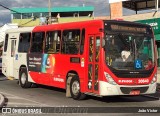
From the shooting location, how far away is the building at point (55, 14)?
8650 centimetres

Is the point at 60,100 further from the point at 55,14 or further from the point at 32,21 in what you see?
the point at 55,14

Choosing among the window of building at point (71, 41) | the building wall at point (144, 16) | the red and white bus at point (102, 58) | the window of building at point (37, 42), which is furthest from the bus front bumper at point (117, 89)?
the building wall at point (144, 16)

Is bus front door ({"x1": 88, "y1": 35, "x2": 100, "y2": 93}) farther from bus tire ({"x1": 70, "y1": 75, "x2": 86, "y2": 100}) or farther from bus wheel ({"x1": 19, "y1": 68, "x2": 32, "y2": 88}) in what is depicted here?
bus wheel ({"x1": 19, "y1": 68, "x2": 32, "y2": 88})

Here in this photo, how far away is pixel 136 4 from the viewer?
1576 inches

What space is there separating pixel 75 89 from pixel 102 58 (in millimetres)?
2154

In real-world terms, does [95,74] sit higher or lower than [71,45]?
lower

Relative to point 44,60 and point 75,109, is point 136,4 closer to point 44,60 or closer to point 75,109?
point 44,60

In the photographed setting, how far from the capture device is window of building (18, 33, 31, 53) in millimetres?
19589

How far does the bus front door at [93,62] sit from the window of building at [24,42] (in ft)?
18.8

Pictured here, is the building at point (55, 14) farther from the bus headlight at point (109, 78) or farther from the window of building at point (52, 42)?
the bus headlight at point (109, 78)

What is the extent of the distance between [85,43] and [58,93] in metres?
3.61

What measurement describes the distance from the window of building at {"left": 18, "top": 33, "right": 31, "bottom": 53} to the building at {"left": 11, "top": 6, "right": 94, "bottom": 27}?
208 ft

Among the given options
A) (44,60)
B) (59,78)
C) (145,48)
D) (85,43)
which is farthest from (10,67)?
(145,48)

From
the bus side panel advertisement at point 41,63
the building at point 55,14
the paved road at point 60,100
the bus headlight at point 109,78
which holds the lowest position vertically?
the paved road at point 60,100
